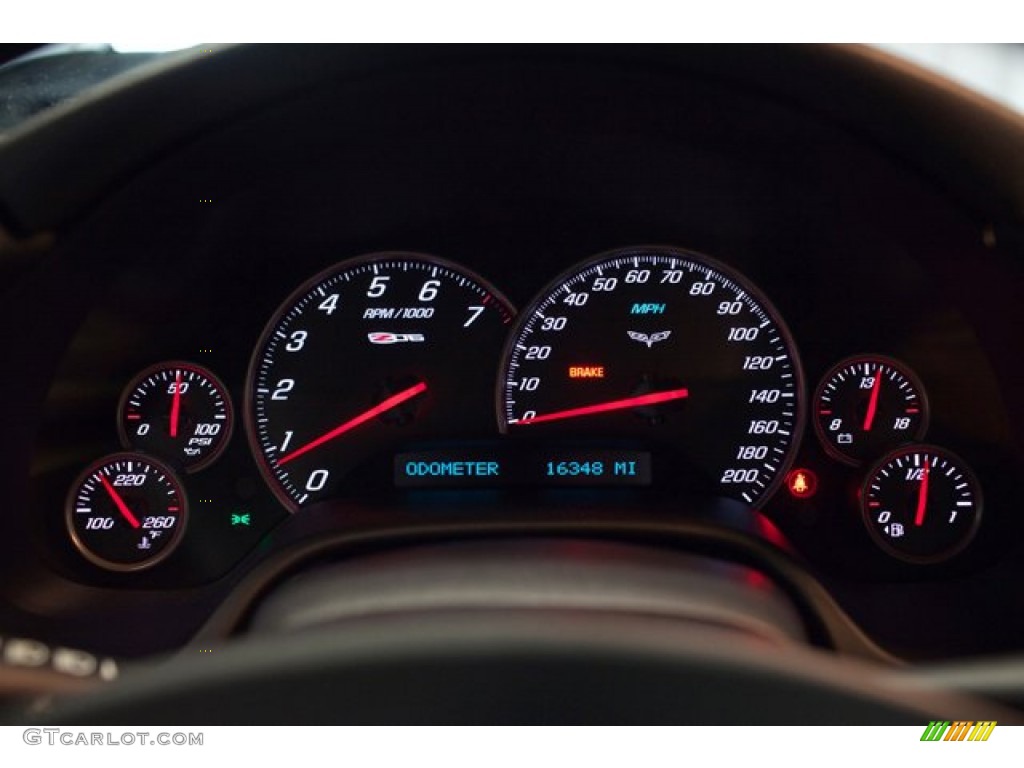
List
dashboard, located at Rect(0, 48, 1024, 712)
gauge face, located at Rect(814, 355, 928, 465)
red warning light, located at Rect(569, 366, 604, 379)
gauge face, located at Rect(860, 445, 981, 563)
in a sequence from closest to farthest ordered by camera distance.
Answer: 1. dashboard, located at Rect(0, 48, 1024, 712)
2. gauge face, located at Rect(860, 445, 981, 563)
3. gauge face, located at Rect(814, 355, 928, 465)
4. red warning light, located at Rect(569, 366, 604, 379)

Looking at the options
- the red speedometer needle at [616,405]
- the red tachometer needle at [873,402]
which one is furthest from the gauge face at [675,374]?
the red tachometer needle at [873,402]

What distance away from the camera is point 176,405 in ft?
11.1

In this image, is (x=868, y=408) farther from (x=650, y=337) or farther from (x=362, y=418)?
(x=362, y=418)

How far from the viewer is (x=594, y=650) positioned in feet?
4.47

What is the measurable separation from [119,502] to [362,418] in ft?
1.97

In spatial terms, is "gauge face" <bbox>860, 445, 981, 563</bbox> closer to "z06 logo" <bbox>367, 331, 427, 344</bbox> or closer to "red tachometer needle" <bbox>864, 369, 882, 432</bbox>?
"red tachometer needle" <bbox>864, 369, 882, 432</bbox>

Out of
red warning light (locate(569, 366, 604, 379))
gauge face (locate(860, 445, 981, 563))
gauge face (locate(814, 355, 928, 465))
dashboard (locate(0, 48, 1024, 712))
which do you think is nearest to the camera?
dashboard (locate(0, 48, 1024, 712))

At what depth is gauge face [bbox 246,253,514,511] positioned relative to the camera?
11.3 ft

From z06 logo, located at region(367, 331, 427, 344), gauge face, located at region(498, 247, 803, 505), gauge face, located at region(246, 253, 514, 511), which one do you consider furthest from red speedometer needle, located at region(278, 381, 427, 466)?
gauge face, located at region(498, 247, 803, 505)

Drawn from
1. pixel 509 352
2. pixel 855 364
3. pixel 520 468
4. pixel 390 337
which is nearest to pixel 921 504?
pixel 855 364

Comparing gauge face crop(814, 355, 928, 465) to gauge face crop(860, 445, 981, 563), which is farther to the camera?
gauge face crop(814, 355, 928, 465)

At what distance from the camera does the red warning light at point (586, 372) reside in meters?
3.45

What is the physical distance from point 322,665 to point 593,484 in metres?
2.05

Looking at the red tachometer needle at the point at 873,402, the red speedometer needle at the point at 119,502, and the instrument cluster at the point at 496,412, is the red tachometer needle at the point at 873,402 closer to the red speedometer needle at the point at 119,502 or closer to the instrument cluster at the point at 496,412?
the instrument cluster at the point at 496,412
